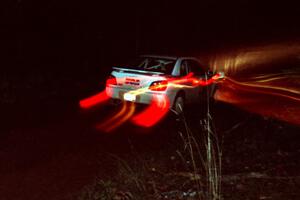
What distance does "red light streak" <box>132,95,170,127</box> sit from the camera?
10766 mm

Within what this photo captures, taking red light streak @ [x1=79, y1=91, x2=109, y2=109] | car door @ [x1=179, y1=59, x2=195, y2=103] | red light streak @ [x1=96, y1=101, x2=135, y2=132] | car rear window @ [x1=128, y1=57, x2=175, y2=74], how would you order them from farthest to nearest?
1. red light streak @ [x1=79, y1=91, x2=109, y2=109]
2. car door @ [x1=179, y1=59, x2=195, y2=103]
3. car rear window @ [x1=128, y1=57, x2=175, y2=74]
4. red light streak @ [x1=96, y1=101, x2=135, y2=132]

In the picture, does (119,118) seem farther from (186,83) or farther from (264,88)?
(264,88)

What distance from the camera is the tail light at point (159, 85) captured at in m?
10.8

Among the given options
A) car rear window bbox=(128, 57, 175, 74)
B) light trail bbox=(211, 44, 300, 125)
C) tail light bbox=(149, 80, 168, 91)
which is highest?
car rear window bbox=(128, 57, 175, 74)

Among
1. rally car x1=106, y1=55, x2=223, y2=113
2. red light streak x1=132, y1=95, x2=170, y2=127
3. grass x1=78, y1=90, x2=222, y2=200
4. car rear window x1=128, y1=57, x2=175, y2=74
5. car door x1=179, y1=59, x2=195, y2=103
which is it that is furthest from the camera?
car door x1=179, y1=59, x2=195, y2=103

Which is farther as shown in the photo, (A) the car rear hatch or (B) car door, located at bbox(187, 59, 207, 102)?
(B) car door, located at bbox(187, 59, 207, 102)

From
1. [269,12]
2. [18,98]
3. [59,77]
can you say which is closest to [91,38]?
[59,77]

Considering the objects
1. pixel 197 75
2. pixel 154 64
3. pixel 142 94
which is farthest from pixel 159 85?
pixel 197 75

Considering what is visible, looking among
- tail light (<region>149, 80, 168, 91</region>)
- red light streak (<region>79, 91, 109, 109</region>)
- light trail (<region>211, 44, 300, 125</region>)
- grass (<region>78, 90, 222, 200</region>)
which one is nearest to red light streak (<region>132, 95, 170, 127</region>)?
tail light (<region>149, 80, 168, 91</region>)

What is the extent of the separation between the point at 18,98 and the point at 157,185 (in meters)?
8.61

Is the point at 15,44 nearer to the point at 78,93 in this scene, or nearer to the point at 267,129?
the point at 78,93

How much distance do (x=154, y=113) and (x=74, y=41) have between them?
1016cm

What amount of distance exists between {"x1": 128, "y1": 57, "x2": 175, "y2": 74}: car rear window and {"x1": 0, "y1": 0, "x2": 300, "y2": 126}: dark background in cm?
231

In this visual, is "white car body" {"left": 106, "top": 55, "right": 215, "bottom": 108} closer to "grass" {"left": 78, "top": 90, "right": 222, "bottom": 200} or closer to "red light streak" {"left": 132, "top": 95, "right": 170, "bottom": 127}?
"red light streak" {"left": 132, "top": 95, "right": 170, "bottom": 127}
